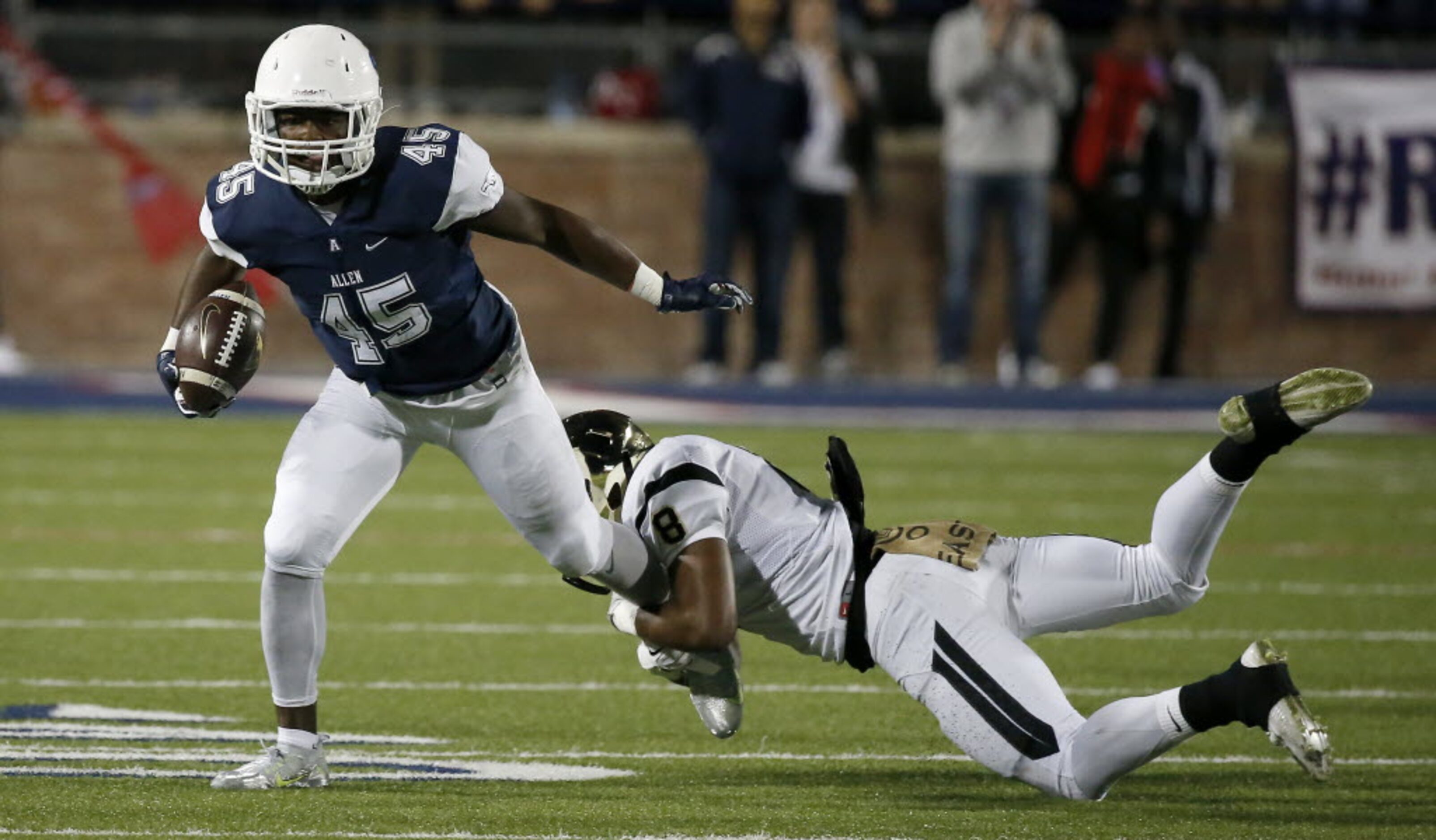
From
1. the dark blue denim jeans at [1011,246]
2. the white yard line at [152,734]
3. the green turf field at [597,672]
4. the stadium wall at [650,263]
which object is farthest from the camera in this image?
the stadium wall at [650,263]

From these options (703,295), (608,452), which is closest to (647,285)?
(703,295)

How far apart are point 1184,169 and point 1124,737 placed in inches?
→ 301

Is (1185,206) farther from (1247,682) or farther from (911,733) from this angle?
(1247,682)

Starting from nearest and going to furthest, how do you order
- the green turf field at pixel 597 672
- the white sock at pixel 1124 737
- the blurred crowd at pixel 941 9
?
the white sock at pixel 1124 737, the green turf field at pixel 597 672, the blurred crowd at pixel 941 9

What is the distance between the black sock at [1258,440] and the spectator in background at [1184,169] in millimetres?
7190

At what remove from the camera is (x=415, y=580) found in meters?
7.04

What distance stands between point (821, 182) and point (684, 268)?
3.81 ft

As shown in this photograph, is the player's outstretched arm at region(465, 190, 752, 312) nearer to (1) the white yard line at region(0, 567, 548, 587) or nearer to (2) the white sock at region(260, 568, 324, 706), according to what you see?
(2) the white sock at region(260, 568, 324, 706)

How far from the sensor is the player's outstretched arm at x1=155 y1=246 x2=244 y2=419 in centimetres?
429

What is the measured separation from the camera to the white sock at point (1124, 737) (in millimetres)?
3887

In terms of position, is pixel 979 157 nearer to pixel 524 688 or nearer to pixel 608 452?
pixel 524 688

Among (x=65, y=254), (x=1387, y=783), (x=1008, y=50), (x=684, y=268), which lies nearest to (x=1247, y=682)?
(x=1387, y=783)

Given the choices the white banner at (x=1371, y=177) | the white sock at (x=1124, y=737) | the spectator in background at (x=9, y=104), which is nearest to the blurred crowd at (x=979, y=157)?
the white banner at (x=1371, y=177)

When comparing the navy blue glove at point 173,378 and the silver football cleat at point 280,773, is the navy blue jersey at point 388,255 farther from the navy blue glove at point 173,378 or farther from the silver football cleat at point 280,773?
the silver football cleat at point 280,773
